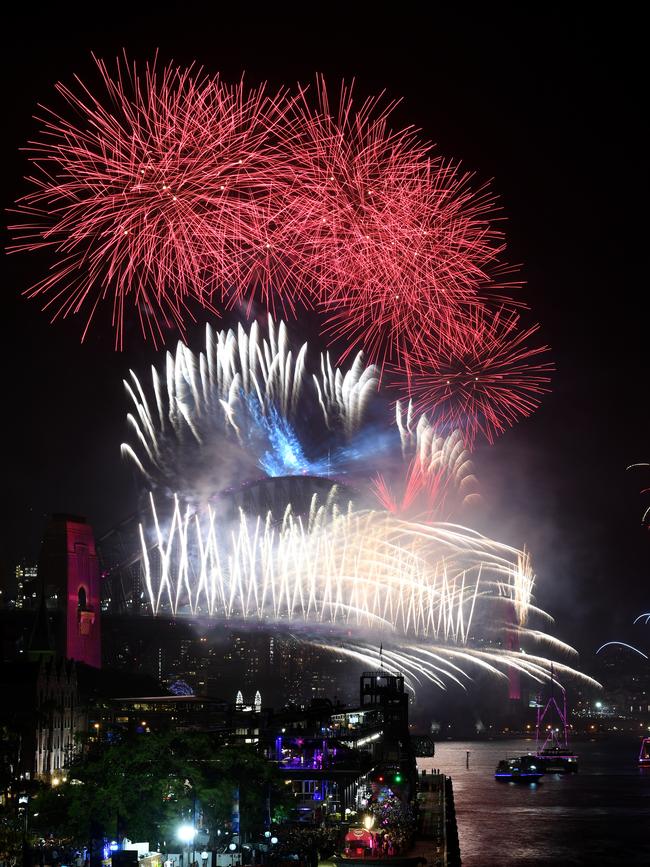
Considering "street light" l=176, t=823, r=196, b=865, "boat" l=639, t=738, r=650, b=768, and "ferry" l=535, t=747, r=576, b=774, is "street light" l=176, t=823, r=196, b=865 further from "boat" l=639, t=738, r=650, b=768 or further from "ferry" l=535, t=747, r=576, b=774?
"boat" l=639, t=738, r=650, b=768

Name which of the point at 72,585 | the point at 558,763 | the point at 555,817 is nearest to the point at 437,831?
the point at 555,817

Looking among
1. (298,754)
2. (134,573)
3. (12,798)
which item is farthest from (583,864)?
(134,573)

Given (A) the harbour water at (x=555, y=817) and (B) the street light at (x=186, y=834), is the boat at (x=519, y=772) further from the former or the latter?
(B) the street light at (x=186, y=834)

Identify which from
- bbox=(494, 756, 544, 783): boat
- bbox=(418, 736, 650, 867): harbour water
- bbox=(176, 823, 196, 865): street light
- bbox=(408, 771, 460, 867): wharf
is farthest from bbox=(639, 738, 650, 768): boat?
bbox=(176, 823, 196, 865): street light

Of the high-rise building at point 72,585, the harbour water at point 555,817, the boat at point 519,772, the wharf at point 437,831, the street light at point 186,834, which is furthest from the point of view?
the boat at point 519,772

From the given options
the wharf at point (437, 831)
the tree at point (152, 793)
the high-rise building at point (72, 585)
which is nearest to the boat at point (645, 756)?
the wharf at point (437, 831)
